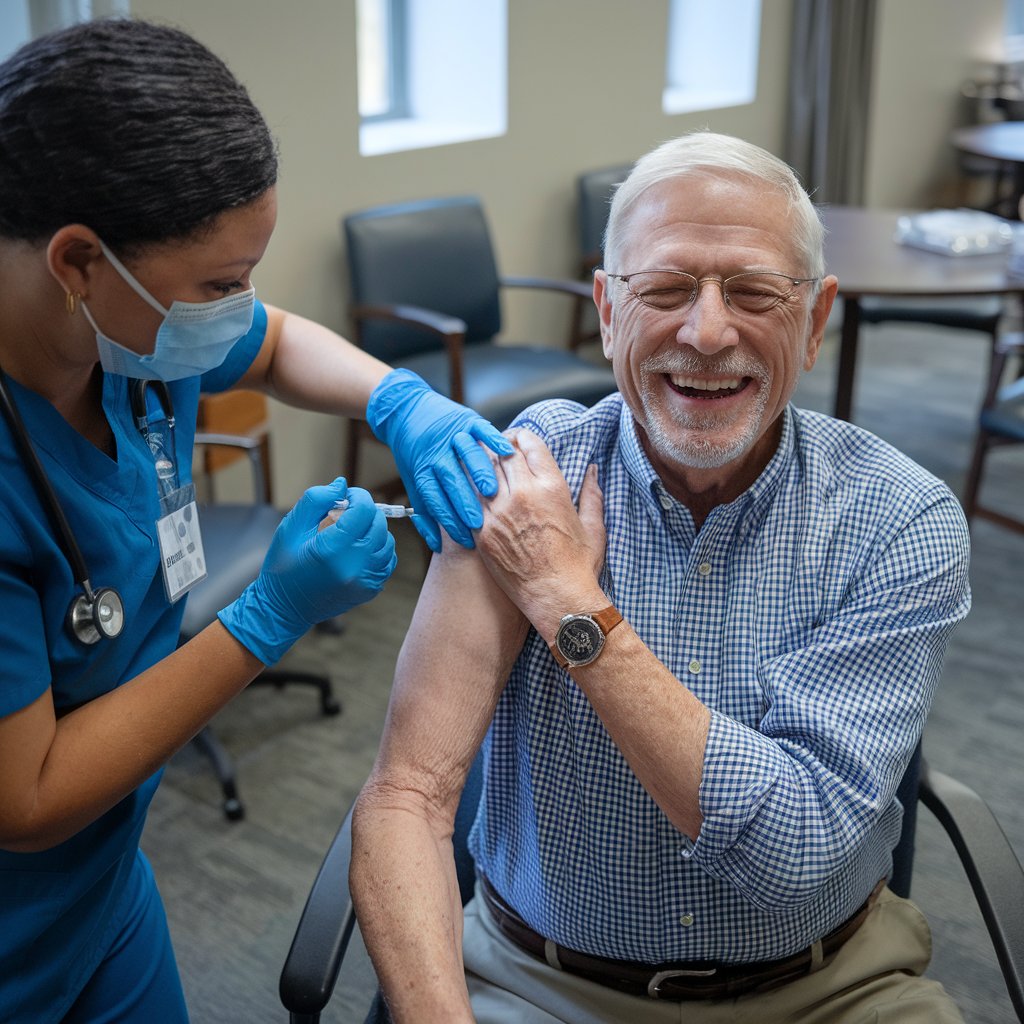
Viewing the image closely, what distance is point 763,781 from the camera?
1.11 metres

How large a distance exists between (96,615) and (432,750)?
40cm

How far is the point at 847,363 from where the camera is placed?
3.71 metres

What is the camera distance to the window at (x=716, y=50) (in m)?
5.20

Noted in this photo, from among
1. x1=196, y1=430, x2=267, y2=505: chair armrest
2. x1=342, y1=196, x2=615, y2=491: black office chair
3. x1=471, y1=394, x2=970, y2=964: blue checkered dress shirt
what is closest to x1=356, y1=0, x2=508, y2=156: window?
x1=342, y1=196, x2=615, y2=491: black office chair

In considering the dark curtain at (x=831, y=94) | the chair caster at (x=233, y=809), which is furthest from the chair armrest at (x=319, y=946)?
the dark curtain at (x=831, y=94)

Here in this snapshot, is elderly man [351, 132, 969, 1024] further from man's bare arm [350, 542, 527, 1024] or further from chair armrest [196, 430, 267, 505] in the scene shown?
chair armrest [196, 430, 267, 505]

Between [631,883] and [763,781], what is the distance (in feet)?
0.72

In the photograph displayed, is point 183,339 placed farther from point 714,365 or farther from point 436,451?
point 714,365

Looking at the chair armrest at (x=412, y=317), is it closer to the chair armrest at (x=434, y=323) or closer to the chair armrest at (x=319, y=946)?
the chair armrest at (x=434, y=323)

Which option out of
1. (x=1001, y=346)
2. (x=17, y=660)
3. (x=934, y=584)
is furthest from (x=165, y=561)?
(x=1001, y=346)

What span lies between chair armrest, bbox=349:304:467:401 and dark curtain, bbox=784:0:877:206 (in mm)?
2811

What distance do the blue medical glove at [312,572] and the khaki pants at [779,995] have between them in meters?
0.48

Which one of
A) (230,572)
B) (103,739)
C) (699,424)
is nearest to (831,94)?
(230,572)

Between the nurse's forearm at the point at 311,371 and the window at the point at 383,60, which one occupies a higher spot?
the window at the point at 383,60
